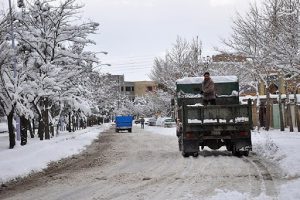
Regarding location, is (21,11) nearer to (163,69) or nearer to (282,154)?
(282,154)

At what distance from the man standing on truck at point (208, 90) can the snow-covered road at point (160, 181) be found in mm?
2327

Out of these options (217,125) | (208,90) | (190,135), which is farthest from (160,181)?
(208,90)

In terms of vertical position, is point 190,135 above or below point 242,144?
above

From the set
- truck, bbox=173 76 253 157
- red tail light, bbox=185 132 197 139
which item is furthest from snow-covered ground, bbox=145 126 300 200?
red tail light, bbox=185 132 197 139

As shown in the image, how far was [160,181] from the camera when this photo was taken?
35.1ft

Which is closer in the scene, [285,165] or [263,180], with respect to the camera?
[263,180]

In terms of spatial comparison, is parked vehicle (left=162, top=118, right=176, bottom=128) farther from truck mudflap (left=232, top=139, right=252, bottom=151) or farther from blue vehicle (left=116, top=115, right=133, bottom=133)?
Result: truck mudflap (left=232, top=139, right=252, bottom=151)

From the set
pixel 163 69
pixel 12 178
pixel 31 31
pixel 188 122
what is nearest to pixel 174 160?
pixel 188 122

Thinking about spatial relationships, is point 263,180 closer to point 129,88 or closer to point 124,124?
point 124,124

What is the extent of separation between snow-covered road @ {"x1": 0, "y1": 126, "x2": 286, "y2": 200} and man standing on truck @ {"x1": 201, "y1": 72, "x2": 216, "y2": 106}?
233cm

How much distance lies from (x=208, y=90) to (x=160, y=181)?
6498mm

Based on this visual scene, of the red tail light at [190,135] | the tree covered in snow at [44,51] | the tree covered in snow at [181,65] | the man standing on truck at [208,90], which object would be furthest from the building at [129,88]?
the red tail light at [190,135]

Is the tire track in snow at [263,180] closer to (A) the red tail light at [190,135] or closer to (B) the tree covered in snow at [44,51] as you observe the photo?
(A) the red tail light at [190,135]

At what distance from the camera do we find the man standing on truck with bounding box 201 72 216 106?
16438 millimetres
